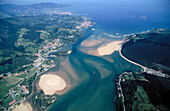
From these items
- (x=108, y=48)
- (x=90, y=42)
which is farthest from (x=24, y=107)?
(x=90, y=42)

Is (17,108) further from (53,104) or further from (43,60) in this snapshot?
(43,60)

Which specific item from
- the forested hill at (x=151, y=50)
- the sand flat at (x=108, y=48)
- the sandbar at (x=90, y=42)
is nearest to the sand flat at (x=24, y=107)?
the sand flat at (x=108, y=48)

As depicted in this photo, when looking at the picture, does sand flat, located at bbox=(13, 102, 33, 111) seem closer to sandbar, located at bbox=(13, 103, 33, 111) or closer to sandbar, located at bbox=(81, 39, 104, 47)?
sandbar, located at bbox=(13, 103, 33, 111)

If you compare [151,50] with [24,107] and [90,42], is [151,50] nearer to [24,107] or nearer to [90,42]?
[90,42]

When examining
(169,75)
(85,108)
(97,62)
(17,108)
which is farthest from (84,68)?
(169,75)

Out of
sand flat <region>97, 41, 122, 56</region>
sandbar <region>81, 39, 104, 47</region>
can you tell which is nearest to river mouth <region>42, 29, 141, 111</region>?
sand flat <region>97, 41, 122, 56</region>

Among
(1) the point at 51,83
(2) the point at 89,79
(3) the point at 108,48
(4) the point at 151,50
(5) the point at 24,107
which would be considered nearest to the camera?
(5) the point at 24,107

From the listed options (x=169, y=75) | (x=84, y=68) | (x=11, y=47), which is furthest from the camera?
(x=11, y=47)
